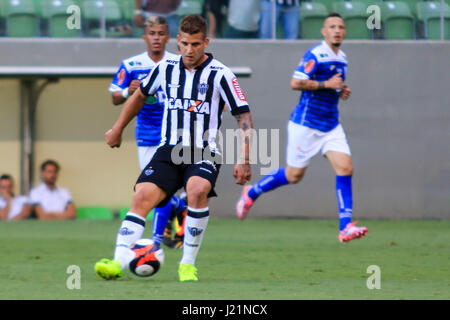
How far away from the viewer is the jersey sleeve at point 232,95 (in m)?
7.59

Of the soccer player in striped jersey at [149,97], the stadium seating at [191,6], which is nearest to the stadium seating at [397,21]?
the stadium seating at [191,6]

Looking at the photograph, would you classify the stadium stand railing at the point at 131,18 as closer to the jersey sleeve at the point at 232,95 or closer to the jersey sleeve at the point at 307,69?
the jersey sleeve at the point at 307,69

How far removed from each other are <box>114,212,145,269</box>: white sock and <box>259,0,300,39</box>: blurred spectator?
916 centimetres

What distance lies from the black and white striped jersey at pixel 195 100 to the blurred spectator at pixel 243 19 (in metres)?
8.52

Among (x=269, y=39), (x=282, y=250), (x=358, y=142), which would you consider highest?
(x=269, y=39)

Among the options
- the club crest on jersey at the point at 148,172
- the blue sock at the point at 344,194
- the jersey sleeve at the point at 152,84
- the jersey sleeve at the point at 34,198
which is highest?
the jersey sleeve at the point at 152,84

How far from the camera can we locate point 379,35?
650 inches

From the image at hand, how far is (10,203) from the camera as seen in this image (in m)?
15.8

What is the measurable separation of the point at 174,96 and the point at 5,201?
28.8 feet

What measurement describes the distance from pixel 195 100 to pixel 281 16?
29.0 feet

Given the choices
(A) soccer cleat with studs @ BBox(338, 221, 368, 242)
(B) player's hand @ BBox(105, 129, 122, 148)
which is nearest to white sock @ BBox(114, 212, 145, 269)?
(B) player's hand @ BBox(105, 129, 122, 148)

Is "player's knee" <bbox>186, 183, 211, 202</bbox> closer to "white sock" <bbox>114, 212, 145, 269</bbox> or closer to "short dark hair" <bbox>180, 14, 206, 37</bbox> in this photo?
"white sock" <bbox>114, 212, 145, 269</bbox>
